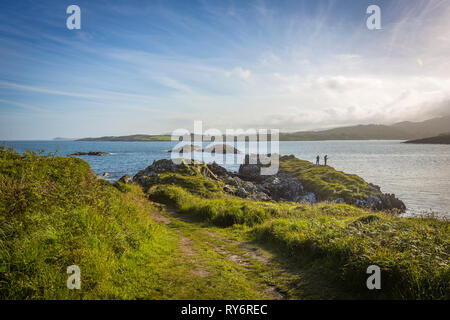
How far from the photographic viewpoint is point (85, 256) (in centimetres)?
Answer: 594

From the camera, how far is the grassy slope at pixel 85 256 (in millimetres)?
5168

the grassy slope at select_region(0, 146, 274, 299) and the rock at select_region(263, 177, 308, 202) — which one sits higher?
the grassy slope at select_region(0, 146, 274, 299)

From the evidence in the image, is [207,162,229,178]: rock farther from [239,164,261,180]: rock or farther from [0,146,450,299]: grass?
[0,146,450,299]: grass

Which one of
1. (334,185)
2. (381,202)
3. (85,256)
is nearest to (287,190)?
(334,185)

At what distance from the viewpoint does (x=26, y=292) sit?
4.82 m

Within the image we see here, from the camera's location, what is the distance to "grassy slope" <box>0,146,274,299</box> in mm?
5168

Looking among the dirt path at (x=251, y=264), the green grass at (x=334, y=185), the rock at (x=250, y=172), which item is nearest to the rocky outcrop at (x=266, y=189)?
the green grass at (x=334, y=185)

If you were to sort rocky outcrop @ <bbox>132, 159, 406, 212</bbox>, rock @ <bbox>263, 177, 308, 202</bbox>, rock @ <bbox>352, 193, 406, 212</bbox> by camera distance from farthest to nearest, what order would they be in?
1. rock @ <bbox>263, 177, 308, 202</bbox>
2. rock @ <bbox>352, 193, 406, 212</bbox>
3. rocky outcrop @ <bbox>132, 159, 406, 212</bbox>

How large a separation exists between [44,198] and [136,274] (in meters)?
4.06

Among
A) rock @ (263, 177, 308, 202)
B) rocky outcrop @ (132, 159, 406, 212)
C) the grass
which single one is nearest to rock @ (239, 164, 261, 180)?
rocky outcrop @ (132, 159, 406, 212)

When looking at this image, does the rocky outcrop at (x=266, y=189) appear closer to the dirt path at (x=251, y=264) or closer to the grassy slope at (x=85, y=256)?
the dirt path at (x=251, y=264)
